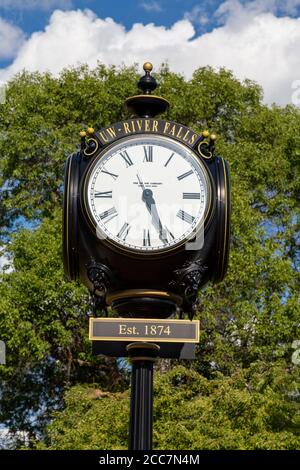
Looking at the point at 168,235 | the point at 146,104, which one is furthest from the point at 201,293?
the point at 168,235

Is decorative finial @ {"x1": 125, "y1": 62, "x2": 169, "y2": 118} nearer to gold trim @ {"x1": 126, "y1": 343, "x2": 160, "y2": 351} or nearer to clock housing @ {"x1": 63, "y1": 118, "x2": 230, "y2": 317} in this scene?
clock housing @ {"x1": 63, "y1": 118, "x2": 230, "y2": 317}

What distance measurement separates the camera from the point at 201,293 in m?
17.1

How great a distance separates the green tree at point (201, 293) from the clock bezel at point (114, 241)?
7276mm

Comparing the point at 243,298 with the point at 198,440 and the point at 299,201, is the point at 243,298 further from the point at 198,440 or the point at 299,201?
the point at 198,440

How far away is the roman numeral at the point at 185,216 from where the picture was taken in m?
4.82

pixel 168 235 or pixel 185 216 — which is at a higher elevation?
pixel 185 216

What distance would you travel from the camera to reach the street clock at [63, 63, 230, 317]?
4766mm

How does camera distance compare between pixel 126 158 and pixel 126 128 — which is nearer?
pixel 126 158

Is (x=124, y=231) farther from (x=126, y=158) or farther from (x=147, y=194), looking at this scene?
(x=126, y=158)

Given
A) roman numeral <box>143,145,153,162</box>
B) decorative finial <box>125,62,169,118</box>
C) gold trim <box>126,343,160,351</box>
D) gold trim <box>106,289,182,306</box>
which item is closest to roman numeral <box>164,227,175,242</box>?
gold trim <box>106,289,182,306</box>

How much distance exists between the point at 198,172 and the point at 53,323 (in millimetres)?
12583

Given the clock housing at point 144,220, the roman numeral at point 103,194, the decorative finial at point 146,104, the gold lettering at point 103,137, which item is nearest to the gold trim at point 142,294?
the clock housing at point 144,220

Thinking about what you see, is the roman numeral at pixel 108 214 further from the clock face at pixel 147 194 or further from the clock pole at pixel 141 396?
the clock pole at pixel 141 396

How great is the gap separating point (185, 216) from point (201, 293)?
12.3m
